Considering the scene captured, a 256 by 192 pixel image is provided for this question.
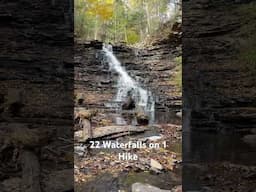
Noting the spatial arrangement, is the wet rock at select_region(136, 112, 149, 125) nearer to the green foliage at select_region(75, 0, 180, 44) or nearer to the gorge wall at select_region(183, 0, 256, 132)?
the gorge wall at select_region(183, 0, 256, 132)

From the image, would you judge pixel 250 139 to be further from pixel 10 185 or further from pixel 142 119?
pixel 10 185

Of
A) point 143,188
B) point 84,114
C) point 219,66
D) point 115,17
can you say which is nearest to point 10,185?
point 84,114

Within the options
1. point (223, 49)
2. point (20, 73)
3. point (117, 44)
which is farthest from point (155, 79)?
point (20, 73)

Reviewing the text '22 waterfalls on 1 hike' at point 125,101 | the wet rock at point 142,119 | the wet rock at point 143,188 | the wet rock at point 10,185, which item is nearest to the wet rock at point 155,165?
the text '22 waterfalls on 1 hike' at point 125,101

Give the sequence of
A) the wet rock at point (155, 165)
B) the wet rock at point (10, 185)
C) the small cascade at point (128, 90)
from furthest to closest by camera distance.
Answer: the small cascade at point (128, 90) < the wet rock at point (155, 165) < the wet rock at point (10, 185)

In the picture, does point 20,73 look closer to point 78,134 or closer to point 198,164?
point 78,134

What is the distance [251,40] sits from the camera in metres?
1.95

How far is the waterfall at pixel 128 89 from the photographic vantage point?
2.15m

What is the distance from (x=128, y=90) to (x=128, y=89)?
0.14 feet

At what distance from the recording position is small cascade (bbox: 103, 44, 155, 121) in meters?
2.15

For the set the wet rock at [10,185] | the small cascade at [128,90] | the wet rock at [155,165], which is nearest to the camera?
the wet rock at [10,185]

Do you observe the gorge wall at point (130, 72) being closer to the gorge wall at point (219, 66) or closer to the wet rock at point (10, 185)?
the gorge wall at point (219, 66)

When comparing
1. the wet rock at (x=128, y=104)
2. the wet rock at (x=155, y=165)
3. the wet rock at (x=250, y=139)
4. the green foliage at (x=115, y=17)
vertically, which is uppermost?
the green foliage at (x=115, y=17)

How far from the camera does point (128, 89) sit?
2104mm
